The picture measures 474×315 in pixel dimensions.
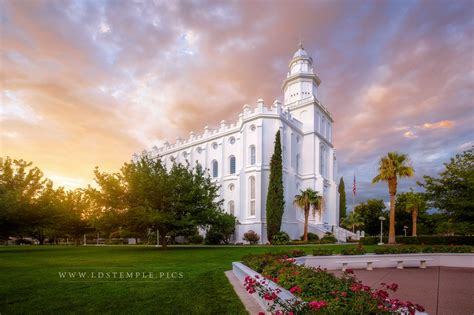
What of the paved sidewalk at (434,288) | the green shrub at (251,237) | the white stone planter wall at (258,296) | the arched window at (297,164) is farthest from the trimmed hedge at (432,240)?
the white stone planter wall at (258,296)

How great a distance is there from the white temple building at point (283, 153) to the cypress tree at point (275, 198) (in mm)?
2192

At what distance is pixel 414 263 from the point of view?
525 inches

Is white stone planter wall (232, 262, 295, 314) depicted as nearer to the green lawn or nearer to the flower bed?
the flower bed

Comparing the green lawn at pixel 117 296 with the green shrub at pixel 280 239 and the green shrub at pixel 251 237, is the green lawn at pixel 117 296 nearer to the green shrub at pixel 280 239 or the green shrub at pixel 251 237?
the green shrub at pixel 280 239

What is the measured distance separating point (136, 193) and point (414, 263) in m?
17.2

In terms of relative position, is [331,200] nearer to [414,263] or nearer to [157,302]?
[414,263]

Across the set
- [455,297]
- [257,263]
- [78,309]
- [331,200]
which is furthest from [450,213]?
[331,200]

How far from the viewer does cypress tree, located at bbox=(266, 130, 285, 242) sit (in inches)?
1302

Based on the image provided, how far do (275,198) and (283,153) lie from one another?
24.4ft

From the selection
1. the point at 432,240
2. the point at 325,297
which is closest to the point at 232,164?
the point at 432,240

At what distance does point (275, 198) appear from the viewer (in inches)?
1318

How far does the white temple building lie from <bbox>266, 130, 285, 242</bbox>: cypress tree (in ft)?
7.19

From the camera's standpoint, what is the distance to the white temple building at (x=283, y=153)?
37156 millimetres

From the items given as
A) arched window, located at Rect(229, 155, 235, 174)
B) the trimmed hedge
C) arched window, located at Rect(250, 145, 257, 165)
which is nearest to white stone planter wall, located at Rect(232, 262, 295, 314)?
the trimmed hedge
